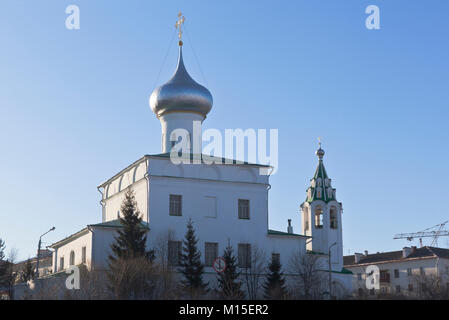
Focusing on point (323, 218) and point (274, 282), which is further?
point (323, 218)

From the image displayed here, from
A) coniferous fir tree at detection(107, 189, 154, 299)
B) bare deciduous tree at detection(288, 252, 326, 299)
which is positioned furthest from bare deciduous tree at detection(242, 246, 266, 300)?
coniferous fir tree at detection(107, 189, 154, 299)

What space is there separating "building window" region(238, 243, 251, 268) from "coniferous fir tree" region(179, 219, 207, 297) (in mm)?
2266

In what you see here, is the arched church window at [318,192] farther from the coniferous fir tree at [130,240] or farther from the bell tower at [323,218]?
the coniferous fir tree at [130,240]

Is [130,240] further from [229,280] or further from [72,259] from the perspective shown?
[72,259]

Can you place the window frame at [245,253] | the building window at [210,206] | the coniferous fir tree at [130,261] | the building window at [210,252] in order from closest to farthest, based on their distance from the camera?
1. the coniferous fir tree at [130,261]
2. the building window at [210,252]
3. the window frame at [245,253]
4. the building window at [210,206]

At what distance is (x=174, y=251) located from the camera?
89.9 ft

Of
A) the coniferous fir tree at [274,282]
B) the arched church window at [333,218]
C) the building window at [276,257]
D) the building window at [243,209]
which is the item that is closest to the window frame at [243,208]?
the building window at [243,209]

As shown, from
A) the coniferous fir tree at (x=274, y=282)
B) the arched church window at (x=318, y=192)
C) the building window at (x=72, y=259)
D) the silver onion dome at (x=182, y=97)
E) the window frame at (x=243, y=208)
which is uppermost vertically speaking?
the silver onion dome at (x=182, y=97)

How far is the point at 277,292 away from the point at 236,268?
2.59 m

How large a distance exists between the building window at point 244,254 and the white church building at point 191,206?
0.04 metres

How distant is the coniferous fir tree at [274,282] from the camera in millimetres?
26422

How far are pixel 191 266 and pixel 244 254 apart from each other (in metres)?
3.61

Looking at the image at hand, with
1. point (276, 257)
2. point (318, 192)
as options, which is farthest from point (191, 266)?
point (318, 192)
